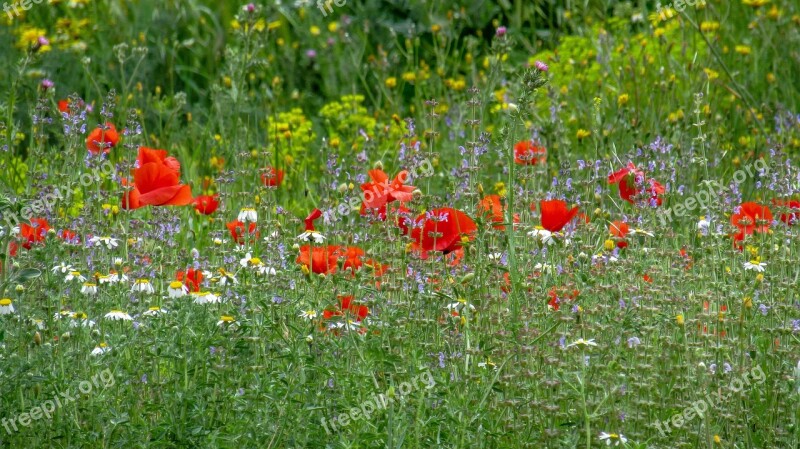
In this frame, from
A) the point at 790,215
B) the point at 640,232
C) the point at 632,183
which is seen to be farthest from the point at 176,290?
the point at 790,215

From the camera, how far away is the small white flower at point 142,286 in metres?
3.22

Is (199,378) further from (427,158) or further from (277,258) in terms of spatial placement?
(427,158)

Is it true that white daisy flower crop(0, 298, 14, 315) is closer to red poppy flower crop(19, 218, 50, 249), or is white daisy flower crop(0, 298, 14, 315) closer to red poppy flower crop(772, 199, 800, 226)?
red poppy flower crop(19, 218, 50, 249)

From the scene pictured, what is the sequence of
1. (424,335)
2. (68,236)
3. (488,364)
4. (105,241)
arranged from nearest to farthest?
(488,364), (424,335), (105,241), (68,236)

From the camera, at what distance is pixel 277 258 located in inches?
134

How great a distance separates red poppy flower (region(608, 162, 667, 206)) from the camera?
3.54 meters

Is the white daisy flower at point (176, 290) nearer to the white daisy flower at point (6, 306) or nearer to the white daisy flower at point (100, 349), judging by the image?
the white daisy flower at point (100, 349)

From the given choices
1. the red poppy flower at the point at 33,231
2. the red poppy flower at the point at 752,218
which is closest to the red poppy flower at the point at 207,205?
the red poppy flower at the point at 33,231

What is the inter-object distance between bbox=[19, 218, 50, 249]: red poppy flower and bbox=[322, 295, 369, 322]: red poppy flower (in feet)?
3.42

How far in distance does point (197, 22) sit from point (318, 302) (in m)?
5.56

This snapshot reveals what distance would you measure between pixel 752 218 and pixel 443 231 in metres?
1.13

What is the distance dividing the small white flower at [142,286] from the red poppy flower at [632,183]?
1.44 m

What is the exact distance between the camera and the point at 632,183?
3.64 metres

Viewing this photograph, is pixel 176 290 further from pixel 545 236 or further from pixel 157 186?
pixel 545 236
